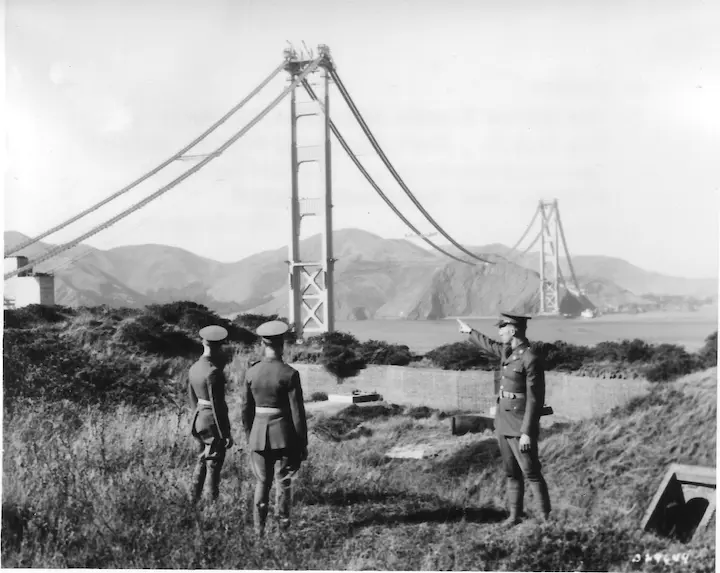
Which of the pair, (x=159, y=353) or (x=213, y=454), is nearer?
(x=213, y=454)

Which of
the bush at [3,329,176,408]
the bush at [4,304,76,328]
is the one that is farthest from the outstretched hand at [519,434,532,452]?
the bush at [4,304,76,328]

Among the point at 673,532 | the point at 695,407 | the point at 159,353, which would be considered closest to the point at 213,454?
the point at 159,353

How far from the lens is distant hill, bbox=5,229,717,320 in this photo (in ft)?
20.5

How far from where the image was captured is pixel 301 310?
671 centimetres

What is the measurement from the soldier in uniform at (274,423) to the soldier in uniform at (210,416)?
0.32 m

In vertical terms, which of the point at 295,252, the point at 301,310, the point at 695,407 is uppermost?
the point at 295,252

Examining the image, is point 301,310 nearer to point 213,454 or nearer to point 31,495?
point 213,454

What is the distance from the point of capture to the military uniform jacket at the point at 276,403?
4.64 metres

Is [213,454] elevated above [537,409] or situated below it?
below

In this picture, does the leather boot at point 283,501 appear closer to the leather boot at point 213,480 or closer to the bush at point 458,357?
the leather boot at point 213,480

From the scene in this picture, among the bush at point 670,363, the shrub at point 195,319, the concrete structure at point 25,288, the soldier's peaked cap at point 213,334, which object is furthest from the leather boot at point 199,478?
the bush at point 670,363

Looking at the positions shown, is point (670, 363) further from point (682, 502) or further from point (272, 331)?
point (272, 331)

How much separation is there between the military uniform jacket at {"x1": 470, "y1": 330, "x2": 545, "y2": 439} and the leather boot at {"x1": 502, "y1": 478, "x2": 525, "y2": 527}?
0.36m

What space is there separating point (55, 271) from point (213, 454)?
2.93 m
